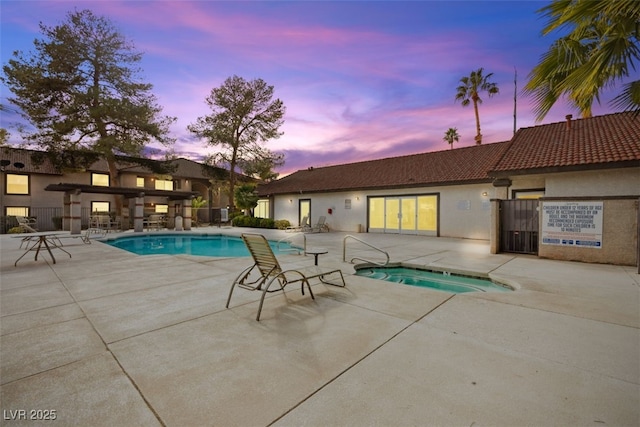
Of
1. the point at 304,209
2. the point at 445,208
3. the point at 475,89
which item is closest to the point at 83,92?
the point at 304,209

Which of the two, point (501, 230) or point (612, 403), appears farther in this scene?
point (501, 230)

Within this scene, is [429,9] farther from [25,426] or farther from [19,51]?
[19,51]

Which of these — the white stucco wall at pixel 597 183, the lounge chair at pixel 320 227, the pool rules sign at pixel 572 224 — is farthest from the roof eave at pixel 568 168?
the lounge chair at pixel 320 227

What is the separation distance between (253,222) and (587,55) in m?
21.7

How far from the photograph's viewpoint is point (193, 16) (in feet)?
33.8

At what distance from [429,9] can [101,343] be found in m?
13.1

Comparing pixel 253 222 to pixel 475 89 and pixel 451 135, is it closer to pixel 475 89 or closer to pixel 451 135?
pixel 475 89

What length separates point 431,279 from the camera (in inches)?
282

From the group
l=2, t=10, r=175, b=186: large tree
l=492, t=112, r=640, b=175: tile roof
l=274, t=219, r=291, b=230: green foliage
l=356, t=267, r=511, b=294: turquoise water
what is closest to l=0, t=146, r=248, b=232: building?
l=2, t=10, r=175, b=186: large tree

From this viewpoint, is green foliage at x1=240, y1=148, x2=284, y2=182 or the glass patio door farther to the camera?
green foliage at x1=240, y1=148, x2=284, y2=182

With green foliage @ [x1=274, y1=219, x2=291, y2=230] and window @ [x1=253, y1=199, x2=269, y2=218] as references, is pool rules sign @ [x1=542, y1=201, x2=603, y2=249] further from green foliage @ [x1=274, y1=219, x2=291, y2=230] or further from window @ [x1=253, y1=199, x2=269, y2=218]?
window @ [x1=253, y1=199, x2=269, y2=218]

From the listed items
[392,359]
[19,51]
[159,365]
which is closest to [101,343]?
[159,365]

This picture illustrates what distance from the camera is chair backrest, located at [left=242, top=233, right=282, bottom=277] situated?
13.8 ft

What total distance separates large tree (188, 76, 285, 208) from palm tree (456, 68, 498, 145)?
19299mm
